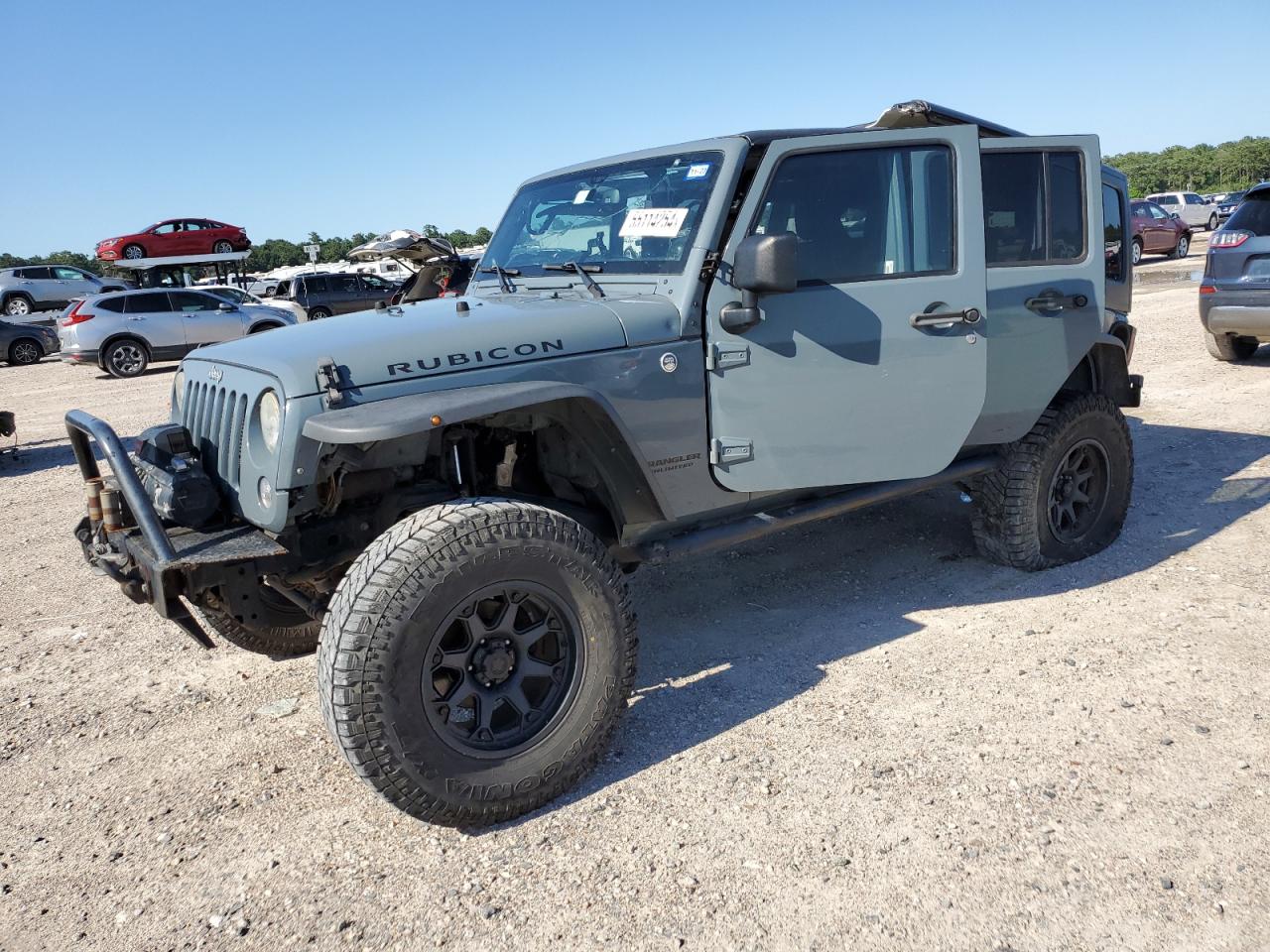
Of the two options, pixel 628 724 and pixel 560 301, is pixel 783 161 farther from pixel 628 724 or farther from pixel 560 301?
pixel 628 724

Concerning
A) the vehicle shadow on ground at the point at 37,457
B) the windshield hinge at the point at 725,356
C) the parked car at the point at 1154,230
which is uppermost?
the parked car at the point at 1154,230

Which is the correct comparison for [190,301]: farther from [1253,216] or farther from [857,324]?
[857,324]

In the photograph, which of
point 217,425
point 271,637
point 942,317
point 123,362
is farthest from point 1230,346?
point 123,362

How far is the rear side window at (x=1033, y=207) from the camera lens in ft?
13.6

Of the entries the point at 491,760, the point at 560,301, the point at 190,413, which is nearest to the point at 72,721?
the point at 190,413

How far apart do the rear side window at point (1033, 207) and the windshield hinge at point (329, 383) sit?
110 inches

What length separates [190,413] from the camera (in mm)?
3402

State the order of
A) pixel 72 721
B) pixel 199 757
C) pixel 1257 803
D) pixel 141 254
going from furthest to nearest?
1. pixel 141 254
2. pixel 72 721
3. pixel 199 757
4. pixel 1257 803

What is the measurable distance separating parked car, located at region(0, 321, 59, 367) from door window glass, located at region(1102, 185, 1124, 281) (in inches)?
793

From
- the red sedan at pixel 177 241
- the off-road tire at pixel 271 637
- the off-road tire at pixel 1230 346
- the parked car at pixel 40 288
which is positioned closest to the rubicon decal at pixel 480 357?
the off-road tire at pixel 271 637

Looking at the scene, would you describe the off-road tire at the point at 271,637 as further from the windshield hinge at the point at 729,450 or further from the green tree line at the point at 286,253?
the green tree line at the point at 286,253

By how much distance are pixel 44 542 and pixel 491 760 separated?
185 inches

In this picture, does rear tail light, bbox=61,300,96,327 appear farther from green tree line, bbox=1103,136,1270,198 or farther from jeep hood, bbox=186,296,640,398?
green tree line, bbox=1103,136,1270,198

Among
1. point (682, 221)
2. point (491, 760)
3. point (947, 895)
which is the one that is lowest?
Answer: point (947, 895)
